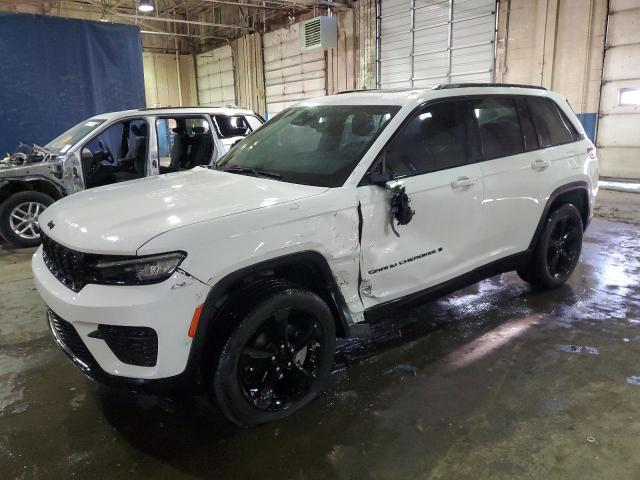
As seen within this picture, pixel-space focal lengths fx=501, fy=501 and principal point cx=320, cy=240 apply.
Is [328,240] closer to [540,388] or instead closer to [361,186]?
[361,186]

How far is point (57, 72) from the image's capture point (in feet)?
31.5

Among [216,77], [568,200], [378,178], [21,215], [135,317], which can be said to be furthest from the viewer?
[216,77]

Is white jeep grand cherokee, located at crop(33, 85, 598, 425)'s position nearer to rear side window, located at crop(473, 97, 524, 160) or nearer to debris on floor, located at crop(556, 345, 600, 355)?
rear side window, located at crop(473, 97, 524, 160)

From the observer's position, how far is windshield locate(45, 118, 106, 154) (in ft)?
20.3

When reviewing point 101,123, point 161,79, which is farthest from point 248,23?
point 101,123

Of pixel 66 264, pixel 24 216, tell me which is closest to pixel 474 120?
pixel 66 264

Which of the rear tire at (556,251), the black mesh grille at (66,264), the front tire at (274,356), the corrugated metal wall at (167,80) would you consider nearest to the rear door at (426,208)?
the front tire at (274,356)

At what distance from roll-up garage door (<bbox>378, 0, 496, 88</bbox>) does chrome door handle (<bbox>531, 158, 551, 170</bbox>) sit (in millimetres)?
8720

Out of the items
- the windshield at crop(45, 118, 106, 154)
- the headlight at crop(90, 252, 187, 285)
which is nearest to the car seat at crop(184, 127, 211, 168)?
the windshield at crop(45, 118, 106, 154)

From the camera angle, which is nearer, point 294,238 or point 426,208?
point 294,238

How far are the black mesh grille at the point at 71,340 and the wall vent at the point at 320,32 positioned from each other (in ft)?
45.5

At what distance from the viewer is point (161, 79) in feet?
72.7

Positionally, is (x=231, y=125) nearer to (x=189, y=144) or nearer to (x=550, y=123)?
(x=189, y=144)

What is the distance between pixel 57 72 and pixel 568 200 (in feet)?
30.8
